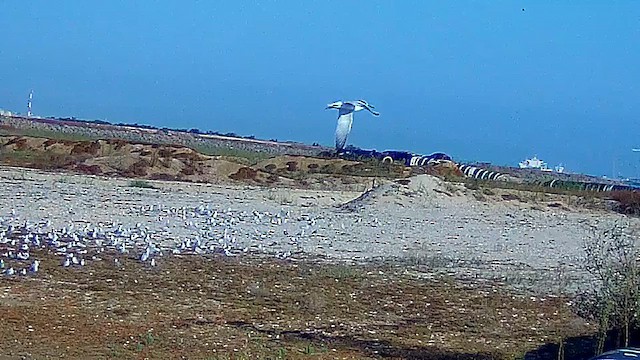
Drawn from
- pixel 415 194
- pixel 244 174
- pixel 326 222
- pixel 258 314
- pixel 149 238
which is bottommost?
pixel 258 314

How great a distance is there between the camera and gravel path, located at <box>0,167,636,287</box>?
1909 cm

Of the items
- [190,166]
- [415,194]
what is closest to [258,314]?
[415,194]

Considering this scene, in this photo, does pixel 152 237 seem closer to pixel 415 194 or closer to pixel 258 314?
pixel 258 314

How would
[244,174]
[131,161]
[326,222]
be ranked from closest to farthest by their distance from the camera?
[326,222]
[244,174]
[131,161]

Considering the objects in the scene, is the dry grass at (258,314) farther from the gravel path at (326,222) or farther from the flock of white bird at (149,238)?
the gravel path at (326,222)

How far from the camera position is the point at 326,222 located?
25.3 metres

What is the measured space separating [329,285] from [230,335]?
4067mm

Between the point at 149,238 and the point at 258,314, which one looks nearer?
the point at 258,314

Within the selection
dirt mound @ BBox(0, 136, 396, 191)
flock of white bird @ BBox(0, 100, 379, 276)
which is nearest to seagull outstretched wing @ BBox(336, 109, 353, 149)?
dirt mound @ BBox(0, 136, 396, 191)

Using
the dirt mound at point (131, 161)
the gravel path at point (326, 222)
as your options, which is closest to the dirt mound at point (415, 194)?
the gravel path at point (326, 222)

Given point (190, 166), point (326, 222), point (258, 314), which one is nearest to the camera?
point (258, 314)

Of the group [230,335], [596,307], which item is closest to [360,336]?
[230,335]

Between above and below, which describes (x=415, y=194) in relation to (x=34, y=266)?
above

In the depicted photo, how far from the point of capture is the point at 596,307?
33.6 ft
